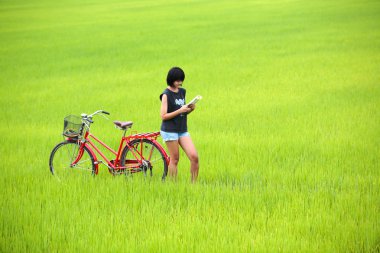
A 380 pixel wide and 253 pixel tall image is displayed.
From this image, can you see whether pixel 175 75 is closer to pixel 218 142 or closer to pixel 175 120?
pixel 175 120

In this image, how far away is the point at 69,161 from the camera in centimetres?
617

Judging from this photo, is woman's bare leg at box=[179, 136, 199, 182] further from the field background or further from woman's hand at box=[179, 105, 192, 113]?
woman's hand at box=[179, 105, 192, 113]

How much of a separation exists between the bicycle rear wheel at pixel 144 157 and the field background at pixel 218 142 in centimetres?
17

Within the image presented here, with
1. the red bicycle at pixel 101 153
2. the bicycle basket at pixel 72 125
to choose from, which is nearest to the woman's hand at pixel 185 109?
the red bicycle at pixel 101 153

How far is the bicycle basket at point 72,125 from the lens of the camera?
5863mm

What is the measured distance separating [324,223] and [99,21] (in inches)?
1076

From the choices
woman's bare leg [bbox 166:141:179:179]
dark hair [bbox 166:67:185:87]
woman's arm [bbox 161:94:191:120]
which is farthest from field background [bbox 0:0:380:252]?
dark hair [bbox 166:67:185:87]

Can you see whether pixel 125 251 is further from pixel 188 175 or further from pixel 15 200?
pixel 188 175

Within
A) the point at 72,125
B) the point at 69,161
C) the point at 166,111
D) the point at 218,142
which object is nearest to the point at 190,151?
the point at 166,111

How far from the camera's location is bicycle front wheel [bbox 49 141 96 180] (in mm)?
5992

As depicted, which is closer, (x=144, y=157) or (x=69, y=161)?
(x=144, y=157)

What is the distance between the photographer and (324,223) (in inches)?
179

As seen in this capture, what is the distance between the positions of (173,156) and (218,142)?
2.05 m

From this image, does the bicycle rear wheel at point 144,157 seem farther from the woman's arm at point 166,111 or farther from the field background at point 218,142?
the woman's arm at point 166,111
